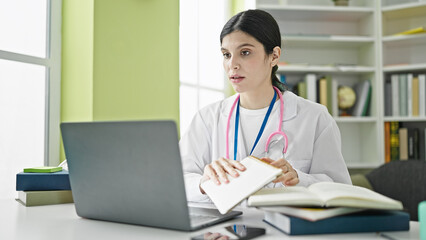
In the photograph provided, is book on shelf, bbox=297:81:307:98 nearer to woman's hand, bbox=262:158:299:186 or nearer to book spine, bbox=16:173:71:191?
woman's hand, bbox=262:158:299:186

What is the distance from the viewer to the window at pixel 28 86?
1713 millimetres

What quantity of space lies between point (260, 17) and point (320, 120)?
0.46m

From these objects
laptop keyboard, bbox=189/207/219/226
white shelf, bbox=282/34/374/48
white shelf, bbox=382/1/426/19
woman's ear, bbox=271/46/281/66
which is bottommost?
laptop keyboard, bbox=189/207/219/226

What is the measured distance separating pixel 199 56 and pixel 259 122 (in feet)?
4.64

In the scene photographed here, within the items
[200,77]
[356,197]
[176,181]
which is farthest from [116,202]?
[200,77]

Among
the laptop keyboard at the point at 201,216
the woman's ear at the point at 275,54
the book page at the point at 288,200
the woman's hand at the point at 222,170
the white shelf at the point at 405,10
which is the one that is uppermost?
the white shelf at the point at 405,10

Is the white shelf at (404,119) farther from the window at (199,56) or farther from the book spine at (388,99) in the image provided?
the window at (199,56)

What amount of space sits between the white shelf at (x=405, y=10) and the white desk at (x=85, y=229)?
8.54 feet

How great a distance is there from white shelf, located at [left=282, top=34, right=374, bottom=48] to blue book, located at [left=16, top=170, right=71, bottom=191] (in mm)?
2252

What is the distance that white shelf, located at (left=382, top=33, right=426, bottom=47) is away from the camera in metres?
3.16

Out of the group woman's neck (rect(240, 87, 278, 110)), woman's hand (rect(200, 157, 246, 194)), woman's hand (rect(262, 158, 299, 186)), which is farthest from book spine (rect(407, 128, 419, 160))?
woman's hand (rect(200, 157, 246, 194))

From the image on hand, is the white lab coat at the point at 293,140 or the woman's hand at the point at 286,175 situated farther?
the white lab coat at the point at 293,140

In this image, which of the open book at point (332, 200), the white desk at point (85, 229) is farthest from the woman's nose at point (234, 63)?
the open book at point (332, 200)

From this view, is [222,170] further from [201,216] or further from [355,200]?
[355,200]
